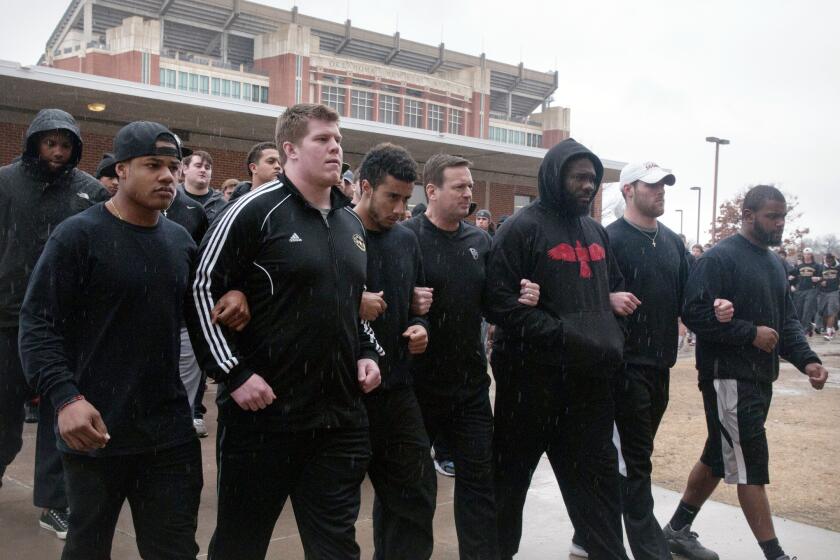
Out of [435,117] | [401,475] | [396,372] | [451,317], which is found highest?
[435,117]

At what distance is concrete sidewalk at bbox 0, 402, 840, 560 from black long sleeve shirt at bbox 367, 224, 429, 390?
1378 mm

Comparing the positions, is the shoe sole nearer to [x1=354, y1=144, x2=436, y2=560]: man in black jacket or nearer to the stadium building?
[x1=354, y1=144, x2=436, y2=560]: man in black jacket

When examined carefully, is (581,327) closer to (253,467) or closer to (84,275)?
(253,467)

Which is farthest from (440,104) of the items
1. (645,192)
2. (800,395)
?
(645,192)

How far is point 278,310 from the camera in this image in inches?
134

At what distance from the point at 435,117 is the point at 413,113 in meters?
2.39

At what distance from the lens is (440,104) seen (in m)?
96.8

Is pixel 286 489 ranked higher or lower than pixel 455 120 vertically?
lower

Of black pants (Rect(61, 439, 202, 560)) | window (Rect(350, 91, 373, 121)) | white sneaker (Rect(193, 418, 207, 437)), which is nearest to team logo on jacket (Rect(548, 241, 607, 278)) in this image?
black pants (Rect(61, 439, 202, 560))

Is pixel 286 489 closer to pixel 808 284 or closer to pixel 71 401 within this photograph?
pixel 71 401

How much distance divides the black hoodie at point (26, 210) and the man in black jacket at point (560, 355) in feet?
8.46

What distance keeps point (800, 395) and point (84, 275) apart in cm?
1058

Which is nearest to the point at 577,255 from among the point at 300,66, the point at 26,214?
the point at 26,214

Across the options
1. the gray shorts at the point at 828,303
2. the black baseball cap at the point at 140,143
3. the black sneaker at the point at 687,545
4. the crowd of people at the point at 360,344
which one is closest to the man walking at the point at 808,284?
the gray shorts at the point at 828,303
